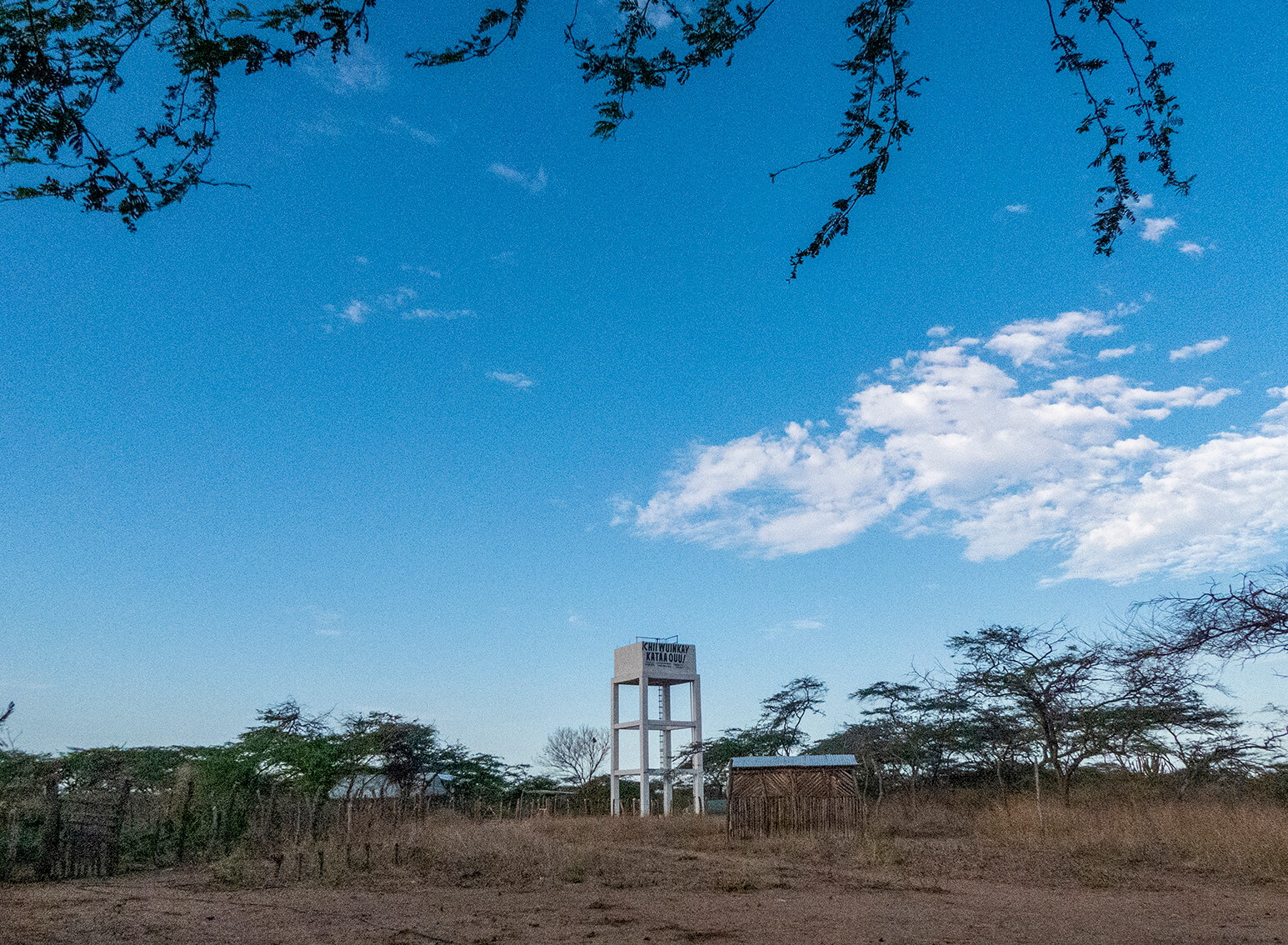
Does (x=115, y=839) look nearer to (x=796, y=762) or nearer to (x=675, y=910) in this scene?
(x=675, y=910)

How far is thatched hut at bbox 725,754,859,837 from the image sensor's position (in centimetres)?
2086

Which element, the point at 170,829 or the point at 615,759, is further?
the point at 615,759

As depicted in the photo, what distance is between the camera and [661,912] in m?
9.55

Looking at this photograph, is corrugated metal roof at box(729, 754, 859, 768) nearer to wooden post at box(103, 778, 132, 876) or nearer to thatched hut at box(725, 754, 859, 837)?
thatched hut at box(725, 754, 859, 837)

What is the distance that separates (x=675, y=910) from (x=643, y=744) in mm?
21361

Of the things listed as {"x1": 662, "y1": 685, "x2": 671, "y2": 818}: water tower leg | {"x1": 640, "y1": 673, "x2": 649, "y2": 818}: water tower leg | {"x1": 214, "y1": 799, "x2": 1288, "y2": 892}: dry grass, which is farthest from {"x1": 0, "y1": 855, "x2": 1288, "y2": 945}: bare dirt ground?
{"x1": 662, "y1": 685, "x2": 671, "y2": 818}: water tower leg

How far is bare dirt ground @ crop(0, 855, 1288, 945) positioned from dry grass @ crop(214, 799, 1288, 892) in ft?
0.72

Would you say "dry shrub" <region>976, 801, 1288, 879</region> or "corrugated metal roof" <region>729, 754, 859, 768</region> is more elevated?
"corrugated metal roof" <region>729, 754, 859, 768</region>

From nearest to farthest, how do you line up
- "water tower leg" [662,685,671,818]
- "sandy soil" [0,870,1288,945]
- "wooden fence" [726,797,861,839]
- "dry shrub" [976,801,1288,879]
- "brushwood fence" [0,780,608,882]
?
"sandy soil" [0,870,1288,945]
"dry shrub" [976,801,1288,879]
"brushwood fence" [0,780,608,882]
"wooden fence" [726,797,861,839]
"water tower leg" [662,685,671,818]

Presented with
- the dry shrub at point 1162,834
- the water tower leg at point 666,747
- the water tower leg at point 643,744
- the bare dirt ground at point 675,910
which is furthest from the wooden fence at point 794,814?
the water tower leg at point 666,747

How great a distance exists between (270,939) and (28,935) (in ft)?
7.56

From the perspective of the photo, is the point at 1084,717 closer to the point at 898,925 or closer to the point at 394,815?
the point at 898,925

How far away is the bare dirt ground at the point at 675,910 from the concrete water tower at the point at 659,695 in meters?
18.9

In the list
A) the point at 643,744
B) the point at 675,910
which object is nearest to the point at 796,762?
the point at 643,744
